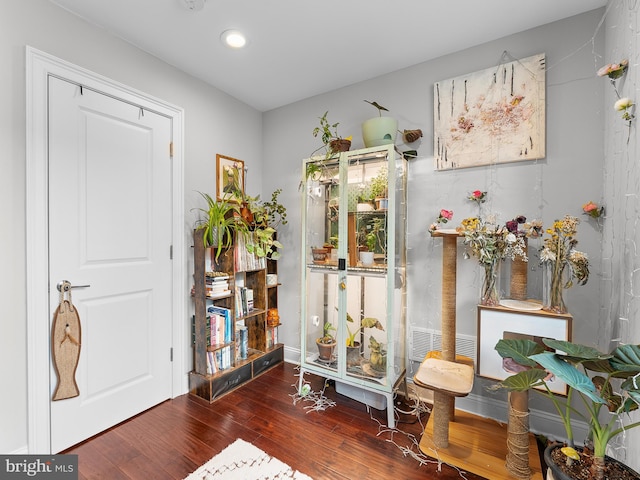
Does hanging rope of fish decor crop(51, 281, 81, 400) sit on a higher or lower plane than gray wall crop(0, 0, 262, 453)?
lower

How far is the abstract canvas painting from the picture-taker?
1848mm

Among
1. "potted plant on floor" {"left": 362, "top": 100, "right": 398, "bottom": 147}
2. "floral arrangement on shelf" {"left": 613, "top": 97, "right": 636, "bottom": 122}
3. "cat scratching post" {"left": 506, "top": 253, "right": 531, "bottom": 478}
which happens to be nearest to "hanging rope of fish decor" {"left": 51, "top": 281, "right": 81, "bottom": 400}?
"potted plant on floor" {"left": 362, "top": 100, "right": 398, "bottom": 147}

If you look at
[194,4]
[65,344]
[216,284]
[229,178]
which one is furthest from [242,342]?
[194,4]

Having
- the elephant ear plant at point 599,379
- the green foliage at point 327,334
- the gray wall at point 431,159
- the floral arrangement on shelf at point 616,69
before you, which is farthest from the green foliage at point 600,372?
the green foliage at point 327,334

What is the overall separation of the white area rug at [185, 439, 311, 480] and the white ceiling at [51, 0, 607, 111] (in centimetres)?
258

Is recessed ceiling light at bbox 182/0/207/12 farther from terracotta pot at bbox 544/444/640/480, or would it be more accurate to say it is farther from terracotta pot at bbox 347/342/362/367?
terracotta pot at bbox 544/444/640/480

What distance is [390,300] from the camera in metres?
2.03

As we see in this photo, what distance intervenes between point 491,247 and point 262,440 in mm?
1809

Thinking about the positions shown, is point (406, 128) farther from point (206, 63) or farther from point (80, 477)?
point (80, 477)

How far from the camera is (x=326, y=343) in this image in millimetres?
2287

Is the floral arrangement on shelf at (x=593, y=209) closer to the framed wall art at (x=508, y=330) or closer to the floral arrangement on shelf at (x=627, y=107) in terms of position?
the floral arrangement on shelf at (x=627, y=107)

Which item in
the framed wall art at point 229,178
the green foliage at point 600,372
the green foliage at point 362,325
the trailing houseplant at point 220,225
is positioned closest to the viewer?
the green foliage at point 600,372

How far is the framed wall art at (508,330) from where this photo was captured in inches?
59.4

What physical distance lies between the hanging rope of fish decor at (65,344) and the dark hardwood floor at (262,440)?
0.37 meters
